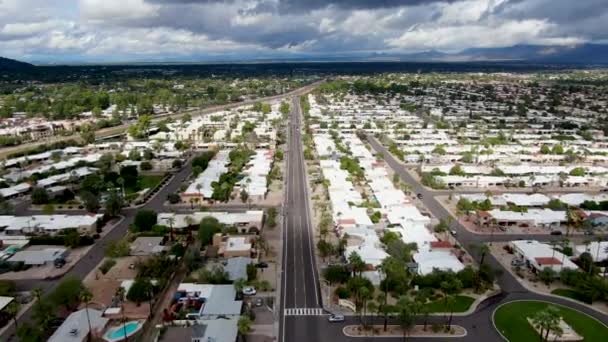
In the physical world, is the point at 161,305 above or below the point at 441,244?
below

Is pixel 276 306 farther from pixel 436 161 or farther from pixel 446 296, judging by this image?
pixel 436 161

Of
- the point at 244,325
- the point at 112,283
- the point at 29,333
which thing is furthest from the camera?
the point at 112,283

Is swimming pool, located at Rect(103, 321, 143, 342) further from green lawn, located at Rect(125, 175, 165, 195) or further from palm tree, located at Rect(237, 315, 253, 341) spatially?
green lawn, located at Rect(125, 175, 165, 195)

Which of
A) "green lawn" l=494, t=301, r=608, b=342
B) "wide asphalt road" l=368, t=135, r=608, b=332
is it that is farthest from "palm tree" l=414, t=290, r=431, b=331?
"green lawn" l=494, t=301, r=608, b=342

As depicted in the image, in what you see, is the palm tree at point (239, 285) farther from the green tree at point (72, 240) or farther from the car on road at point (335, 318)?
the green tree at point (72, 240)

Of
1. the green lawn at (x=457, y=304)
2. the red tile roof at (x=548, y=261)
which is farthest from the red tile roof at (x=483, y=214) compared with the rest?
the green lawn at (x=457, y=304)

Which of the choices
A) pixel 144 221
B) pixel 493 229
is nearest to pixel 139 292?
pixel 144 221

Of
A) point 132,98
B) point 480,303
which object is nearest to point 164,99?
point 132,98

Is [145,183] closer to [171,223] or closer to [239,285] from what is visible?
[171,223]
